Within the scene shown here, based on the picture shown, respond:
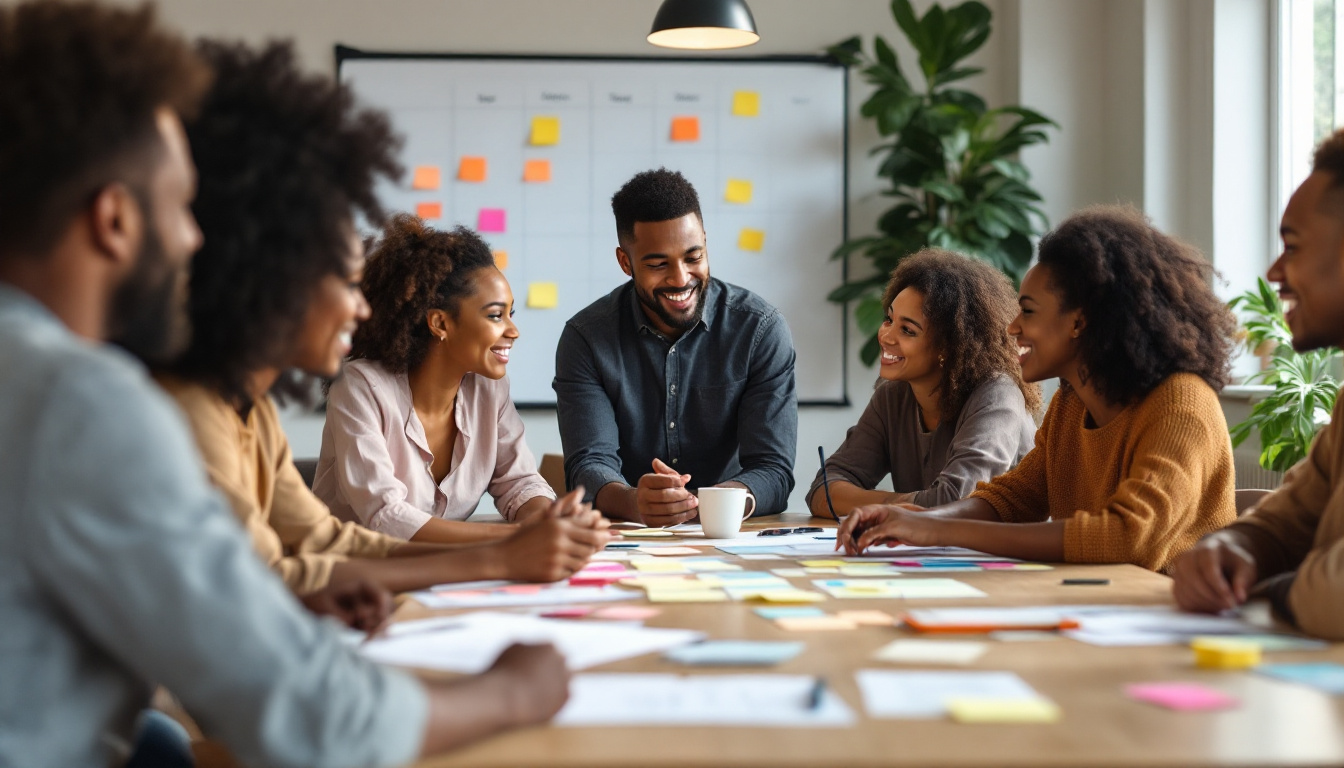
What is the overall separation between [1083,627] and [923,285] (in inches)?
63.9

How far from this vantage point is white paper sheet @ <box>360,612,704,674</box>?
3.59ft

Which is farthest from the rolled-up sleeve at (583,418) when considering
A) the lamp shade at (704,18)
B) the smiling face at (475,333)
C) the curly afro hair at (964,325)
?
the lamp shade at (704,18)

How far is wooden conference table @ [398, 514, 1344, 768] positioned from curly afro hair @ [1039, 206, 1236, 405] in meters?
0.92

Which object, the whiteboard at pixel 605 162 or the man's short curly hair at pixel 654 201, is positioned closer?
the man's short curly hair at pixel 654 201

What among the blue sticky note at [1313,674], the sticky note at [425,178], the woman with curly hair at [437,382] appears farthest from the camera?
the sticky note at [425,178]

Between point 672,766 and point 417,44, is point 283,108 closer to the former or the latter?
point 672,766

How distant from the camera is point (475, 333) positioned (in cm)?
260

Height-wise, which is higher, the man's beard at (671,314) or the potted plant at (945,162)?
the potted plant at (945,162)

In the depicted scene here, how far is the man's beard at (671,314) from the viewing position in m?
2.98

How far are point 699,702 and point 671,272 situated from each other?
208 cm

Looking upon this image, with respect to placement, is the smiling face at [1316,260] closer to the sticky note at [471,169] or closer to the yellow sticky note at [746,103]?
the yellow sticky note at [746,103]

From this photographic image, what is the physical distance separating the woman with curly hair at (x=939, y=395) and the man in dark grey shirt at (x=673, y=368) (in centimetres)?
22

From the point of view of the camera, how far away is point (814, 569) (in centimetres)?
170

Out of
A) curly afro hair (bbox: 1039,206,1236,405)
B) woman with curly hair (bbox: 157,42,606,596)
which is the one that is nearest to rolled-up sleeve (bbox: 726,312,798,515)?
curly afro hair (bbox: 1039,206,1236,405)
